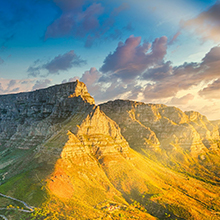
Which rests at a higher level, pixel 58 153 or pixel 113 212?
pixel 58 153

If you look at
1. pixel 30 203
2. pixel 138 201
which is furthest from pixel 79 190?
pixel 138 201

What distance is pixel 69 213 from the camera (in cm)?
11731

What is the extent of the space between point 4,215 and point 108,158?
95620mm

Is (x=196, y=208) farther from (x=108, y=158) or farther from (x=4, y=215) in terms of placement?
(x=4, y=215)

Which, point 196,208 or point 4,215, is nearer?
point 4,215

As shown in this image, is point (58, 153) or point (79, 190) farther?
point (58, 153)

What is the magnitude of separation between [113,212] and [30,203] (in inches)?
1926

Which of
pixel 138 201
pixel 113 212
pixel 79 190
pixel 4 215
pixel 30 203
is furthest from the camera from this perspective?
pixel 138 201

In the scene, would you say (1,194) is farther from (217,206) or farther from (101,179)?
(217,206)

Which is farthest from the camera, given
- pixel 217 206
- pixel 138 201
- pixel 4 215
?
pixel 217 206

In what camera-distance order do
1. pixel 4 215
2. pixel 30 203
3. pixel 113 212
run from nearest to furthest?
1. pixel 4 215
2. pixel 30 203
3. pixel 113 212

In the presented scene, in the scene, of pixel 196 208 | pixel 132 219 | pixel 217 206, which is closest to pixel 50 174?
pixel 132 219

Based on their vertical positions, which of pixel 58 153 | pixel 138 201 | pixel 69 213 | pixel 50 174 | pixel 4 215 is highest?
pixel 58 153

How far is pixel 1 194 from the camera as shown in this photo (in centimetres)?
13550
